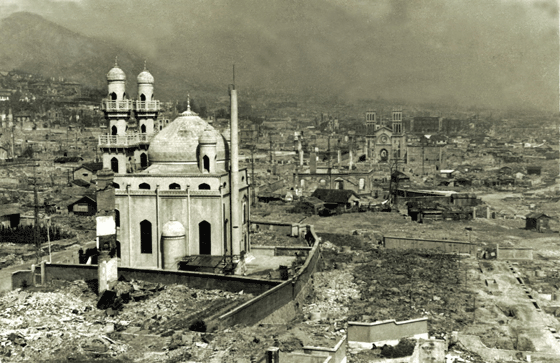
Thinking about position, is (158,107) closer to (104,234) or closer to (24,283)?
(104,234)

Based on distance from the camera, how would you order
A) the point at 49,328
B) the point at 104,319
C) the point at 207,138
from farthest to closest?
the point at 207,138, the point at 104,319, the point at 49,328

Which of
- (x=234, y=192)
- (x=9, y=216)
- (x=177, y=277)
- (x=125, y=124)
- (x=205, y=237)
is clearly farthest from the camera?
(x=9, y=216)

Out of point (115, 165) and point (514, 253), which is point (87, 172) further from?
point (514, 253)

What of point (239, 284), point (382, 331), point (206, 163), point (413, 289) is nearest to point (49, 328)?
point (239, 284)

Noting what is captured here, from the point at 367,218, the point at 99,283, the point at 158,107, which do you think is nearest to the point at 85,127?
the point at 367,218

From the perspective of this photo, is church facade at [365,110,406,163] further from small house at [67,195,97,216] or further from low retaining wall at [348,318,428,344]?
low retaining wall at [348,318,428,344]
